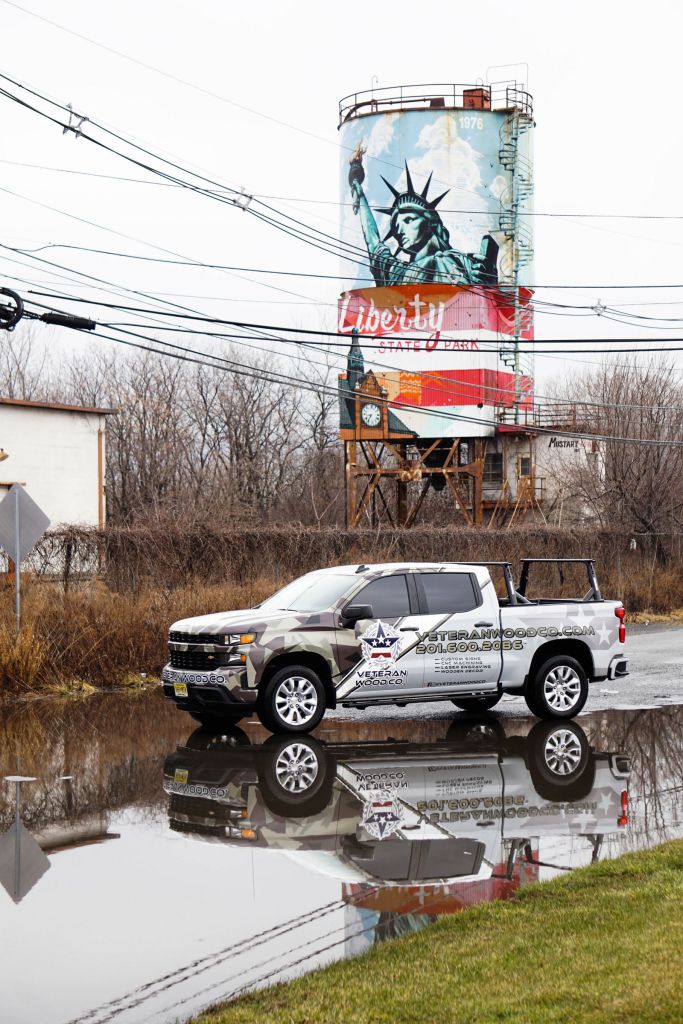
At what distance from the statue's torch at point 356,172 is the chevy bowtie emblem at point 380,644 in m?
42.3

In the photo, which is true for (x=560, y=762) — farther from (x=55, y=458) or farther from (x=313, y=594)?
(x=55, y=458)

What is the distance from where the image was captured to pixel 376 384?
184 ft

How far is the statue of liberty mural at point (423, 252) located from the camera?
5372cm

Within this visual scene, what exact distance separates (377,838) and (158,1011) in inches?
155

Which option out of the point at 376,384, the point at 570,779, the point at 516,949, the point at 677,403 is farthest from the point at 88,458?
the point at 516,949

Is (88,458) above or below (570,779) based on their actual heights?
above

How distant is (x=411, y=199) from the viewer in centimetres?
5409

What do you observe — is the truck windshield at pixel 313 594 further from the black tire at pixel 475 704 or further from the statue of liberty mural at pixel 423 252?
the statue of liberty mural at pixel 423 252

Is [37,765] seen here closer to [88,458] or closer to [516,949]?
[516,949]

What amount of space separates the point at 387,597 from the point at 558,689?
264cm

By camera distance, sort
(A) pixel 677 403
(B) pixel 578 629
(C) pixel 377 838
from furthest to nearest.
A: (A) pixel 677 403, (B) pixel 578 629, (C) pixel 377 838

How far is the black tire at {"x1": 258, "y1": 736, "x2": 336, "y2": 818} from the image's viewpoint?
37.6ft

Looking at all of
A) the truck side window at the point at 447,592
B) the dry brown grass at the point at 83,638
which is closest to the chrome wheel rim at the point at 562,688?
the truck side window at the point at 447,592

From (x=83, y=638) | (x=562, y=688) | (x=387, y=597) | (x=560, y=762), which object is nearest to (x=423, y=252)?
(x=83, y=638)
